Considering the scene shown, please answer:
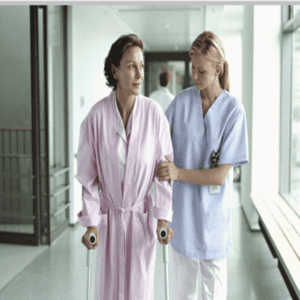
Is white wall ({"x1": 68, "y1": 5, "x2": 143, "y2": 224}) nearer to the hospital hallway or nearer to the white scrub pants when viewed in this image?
the hospital hallway

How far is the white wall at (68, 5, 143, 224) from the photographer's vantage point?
4.29 meters

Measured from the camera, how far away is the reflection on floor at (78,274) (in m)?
2.68

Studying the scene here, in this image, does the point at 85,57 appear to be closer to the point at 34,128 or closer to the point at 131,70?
the point at 34,128

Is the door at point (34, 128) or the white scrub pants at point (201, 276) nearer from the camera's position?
the white scrub pants at point (201, 276)

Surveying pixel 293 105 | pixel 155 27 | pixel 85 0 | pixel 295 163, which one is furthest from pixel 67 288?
pixel 155 27

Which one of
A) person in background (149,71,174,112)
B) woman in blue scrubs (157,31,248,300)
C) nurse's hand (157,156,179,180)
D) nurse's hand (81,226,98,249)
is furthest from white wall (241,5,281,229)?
nurse's hand (81,226,98,249)

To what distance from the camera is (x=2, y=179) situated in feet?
12.9

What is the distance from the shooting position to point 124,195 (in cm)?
154

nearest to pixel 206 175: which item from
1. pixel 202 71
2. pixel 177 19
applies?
pixel 202 71

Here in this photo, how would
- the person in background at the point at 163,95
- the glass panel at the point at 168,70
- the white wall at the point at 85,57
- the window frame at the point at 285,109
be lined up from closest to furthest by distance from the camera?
the window frame at the point at 285,109, the white wall at the point at 85,57, the person in background at the point at 163,95, the glass panel at the point at 168,70

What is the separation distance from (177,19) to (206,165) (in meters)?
5.92

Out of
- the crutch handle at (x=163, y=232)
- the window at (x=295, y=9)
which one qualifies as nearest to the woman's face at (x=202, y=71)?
the crutch handle at (x=163, y=232)

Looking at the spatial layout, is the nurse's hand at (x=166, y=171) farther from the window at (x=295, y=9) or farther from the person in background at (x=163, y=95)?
the person in background at (x=163, y=95)

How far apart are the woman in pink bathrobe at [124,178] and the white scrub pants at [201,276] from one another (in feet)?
0.80
